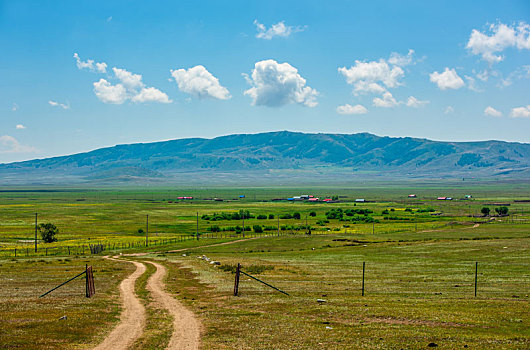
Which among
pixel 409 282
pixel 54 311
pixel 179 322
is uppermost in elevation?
pixel 54 311

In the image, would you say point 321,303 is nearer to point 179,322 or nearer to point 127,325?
point 179,322

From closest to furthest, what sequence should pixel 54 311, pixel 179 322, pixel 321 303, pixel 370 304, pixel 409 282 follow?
pixel 179 322 → pixel 54 311 → pixel 370 304 → pixel 321 303 → pixel 409 282

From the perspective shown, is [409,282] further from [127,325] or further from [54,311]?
[54,311]

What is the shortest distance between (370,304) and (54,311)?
16.6 meters

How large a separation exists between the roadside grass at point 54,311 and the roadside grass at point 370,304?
4920mm

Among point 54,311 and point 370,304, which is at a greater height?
point 54,311

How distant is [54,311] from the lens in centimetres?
2362

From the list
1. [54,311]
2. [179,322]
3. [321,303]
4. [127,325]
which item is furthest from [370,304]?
[54,311]

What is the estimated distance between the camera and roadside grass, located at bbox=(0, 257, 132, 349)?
1847 cm

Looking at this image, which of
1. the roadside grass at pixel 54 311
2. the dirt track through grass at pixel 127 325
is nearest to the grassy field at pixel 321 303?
the roadside grass at pixel 54 311

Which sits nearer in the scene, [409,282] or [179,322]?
[179,322]

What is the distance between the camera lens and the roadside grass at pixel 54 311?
60.6 ft

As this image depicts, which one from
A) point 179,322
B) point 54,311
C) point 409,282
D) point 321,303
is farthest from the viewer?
point 409,282

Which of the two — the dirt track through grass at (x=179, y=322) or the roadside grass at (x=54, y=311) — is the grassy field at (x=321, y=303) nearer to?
the roadside grass at (x=54, y=311)
